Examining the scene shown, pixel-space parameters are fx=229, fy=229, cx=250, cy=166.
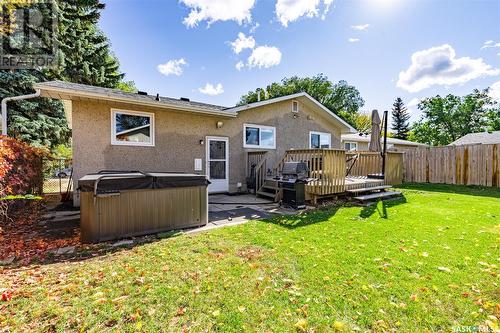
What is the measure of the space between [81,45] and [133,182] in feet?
61.1

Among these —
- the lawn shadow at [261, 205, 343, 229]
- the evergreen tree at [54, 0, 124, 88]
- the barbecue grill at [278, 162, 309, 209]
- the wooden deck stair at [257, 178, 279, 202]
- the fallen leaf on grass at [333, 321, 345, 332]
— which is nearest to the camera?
the fallen leaf on grass at [333, 321, 345, 332]

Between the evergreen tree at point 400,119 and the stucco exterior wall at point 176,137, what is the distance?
41188mm

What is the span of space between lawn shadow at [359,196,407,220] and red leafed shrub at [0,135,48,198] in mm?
7844

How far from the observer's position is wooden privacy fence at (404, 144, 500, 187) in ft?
35.4

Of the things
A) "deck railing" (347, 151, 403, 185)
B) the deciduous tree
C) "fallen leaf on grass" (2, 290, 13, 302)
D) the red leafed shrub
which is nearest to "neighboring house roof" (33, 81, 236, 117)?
the red leafed shrub

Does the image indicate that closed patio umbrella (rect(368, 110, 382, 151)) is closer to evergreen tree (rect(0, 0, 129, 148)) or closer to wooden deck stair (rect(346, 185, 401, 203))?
wooden deck stair (rect(346, 185, 401, 203))

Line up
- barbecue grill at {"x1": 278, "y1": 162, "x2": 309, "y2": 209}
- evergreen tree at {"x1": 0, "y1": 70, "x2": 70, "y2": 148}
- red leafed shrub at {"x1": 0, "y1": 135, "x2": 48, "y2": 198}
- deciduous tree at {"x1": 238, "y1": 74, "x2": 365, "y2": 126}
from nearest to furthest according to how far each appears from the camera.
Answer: red leafed shrub at {"x1": 0, "y1": 135, "x2": 48, "y2": 198}, barbecue grill at {"x1": 278, "y1": 162, "x2": 309, "y2": 209}, evergreen tree at {"x1": 0, "y1": 70, "x2": 70, "y2": 148}, deciduous tree at {"x1": 238, "y1": 74, "x2": 365, "y2": 126}

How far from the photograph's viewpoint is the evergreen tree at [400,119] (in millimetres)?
43941

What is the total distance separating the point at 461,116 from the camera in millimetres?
29984

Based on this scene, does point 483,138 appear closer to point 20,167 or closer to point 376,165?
point 376,165

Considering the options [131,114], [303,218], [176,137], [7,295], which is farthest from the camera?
[176,137]

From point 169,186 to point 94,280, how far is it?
6.91 ft

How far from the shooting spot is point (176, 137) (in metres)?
8.11

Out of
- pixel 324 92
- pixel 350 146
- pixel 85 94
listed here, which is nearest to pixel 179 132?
pixel 85 94
